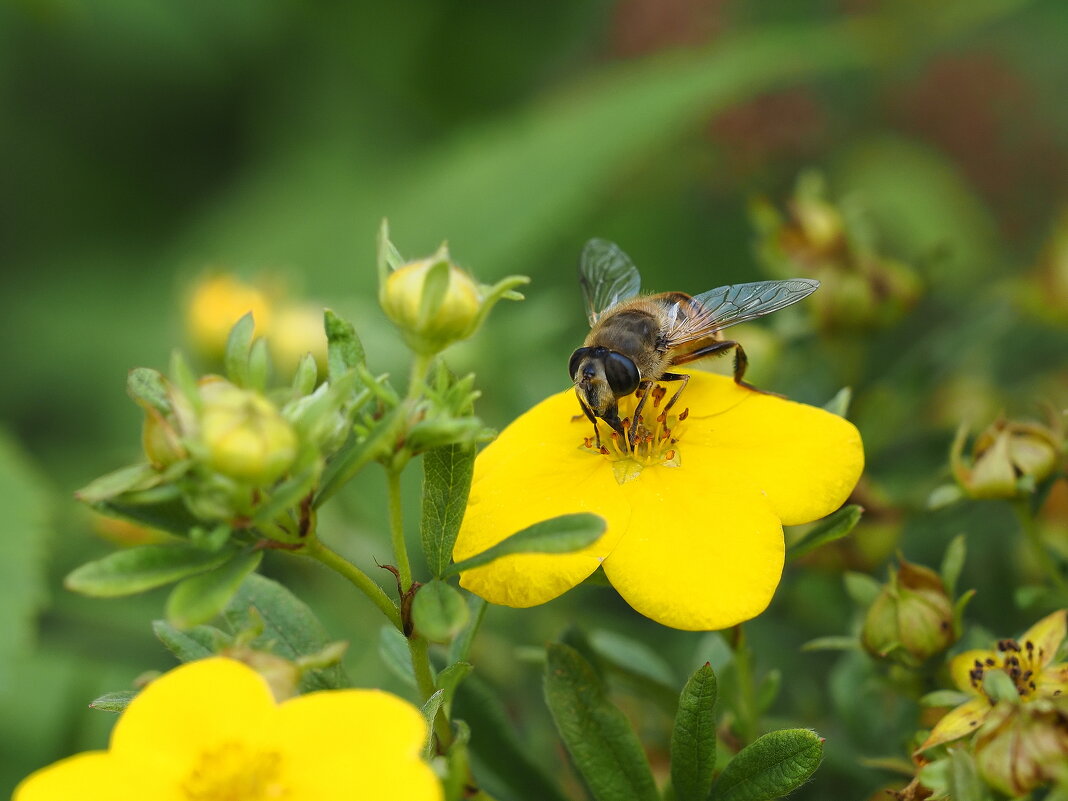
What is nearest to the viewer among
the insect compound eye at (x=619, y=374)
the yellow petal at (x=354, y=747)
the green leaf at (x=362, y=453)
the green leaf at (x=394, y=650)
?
the yellow petal at (x=354, y=747)

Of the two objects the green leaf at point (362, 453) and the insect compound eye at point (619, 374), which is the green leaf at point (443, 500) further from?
the insect compound eye at point (619, 374)

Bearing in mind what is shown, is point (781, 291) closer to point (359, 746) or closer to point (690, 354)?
point (690, 354)

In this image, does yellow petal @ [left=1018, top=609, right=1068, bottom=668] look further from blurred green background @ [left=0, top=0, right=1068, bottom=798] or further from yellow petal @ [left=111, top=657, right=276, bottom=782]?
yellow petal @ [left=111, top=657, right=276, bottom=782]

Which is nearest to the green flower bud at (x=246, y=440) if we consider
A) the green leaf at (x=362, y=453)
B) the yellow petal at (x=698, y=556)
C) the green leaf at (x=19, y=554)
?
the green leaf at (x=362, y=453)

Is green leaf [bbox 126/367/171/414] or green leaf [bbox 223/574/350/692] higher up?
green leaf [bbox 126/367/171/414]

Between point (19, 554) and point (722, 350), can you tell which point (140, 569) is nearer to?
point (722, 350)

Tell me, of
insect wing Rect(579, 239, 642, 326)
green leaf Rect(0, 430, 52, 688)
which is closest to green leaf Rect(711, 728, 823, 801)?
insect wing Rect(579, 239, 642, 326)
